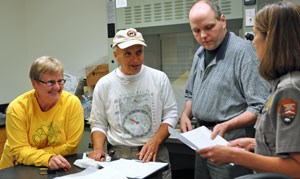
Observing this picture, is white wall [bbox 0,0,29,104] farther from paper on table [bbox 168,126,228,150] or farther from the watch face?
paper on table [bbox 168,126,228,150]

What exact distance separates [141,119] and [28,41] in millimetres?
2869

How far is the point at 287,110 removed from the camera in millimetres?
1179

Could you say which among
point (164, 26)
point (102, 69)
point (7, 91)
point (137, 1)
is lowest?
point (7, 91)

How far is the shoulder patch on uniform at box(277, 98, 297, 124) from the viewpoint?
3.84 ft

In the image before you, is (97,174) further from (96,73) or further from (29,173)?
(96,73)

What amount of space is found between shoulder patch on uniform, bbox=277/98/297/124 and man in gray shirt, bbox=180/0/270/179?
0.58 meters

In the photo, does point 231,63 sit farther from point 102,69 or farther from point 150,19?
point 102,69

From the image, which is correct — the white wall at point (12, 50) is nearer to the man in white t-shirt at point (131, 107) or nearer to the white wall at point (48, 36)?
the white wall at point (48, 36)

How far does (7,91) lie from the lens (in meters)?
4.21

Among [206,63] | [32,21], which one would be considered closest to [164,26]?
[206,63]

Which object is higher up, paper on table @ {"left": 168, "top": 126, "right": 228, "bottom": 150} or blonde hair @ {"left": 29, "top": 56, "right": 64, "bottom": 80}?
blonde hair @ {"left": 29, "top": 56, "right": 64, "bottom": 80}

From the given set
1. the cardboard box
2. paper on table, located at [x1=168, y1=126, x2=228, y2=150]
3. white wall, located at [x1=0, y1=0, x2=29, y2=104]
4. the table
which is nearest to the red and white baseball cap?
paper on table, located at [x1=168, y1=126, x2=228, y2=150]

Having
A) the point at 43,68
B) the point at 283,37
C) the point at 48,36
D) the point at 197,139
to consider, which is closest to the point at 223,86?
the point at 197,139

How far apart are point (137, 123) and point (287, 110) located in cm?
100
